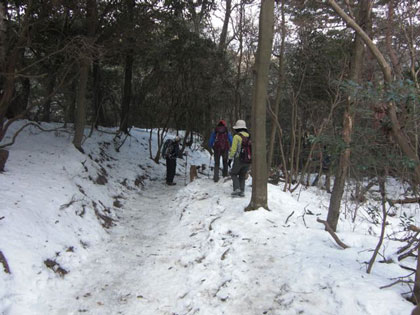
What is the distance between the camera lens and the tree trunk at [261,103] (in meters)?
6.70

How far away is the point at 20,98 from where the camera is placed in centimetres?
1332

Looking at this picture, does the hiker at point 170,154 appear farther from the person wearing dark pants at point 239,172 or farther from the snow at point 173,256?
the person wearing dark pants at point 239,172

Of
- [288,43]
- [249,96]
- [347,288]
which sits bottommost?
[347,288]

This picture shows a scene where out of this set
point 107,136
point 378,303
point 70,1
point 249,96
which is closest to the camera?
point 378,303

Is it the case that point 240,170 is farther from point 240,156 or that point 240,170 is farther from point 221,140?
point 221,140

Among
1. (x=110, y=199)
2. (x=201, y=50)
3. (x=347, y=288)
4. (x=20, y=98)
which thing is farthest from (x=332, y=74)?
(x=20, y=98)

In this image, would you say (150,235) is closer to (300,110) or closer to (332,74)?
(332,74)

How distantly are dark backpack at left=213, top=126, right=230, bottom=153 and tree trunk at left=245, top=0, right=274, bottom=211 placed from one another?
10.8 feet

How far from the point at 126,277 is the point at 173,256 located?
967 mm

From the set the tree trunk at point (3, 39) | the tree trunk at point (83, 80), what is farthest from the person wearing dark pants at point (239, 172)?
the tree trunk at point (3, 39)

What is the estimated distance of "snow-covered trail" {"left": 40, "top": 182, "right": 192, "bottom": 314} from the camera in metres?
4.21

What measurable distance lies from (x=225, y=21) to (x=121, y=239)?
16329 millimetres

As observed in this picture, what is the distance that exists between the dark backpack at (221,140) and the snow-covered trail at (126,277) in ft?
10.7

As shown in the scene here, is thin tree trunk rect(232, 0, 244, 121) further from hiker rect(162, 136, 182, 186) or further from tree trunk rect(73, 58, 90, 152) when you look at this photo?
tree trunk rect(73, 58, 90, 152)
